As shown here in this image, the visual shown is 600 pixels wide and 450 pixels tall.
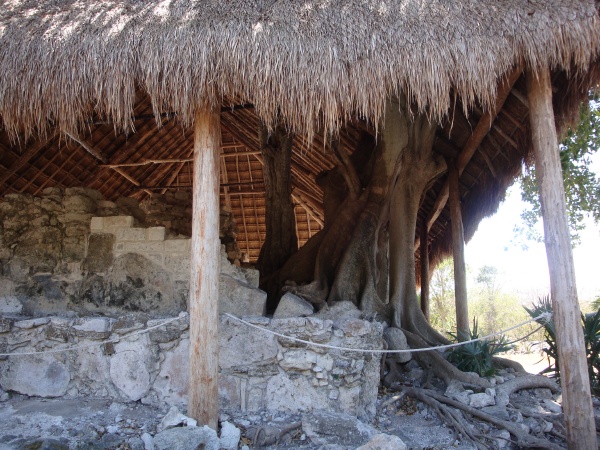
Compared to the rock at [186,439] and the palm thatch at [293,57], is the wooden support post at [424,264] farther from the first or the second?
the rock at [186,439]

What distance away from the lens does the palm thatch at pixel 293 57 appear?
3.43m

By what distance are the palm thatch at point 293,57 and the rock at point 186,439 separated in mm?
1991

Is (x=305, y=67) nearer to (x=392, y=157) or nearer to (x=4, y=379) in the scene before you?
(x=392, y=157)

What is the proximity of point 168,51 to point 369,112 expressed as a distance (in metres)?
1.42

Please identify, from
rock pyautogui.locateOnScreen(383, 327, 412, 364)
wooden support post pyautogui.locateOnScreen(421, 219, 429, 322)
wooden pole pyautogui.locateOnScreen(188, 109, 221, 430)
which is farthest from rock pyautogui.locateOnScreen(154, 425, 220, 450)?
wooden support post pyautogui.locateOnScreen(421, 219, 429, 322)

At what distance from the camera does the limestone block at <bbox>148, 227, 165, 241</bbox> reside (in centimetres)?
455

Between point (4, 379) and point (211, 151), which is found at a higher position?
point (211, 151)

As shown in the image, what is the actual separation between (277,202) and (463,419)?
130 inches

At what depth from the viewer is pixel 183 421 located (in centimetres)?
328

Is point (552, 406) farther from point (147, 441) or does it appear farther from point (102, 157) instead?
point (102, 157)

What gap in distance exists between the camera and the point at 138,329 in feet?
13.1

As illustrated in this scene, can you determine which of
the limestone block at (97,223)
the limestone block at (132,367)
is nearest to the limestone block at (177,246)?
the limestone block at (97,223)

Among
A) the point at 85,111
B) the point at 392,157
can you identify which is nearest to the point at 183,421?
the point at 85,111

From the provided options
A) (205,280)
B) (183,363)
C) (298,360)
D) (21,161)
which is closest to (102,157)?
(21,161)
